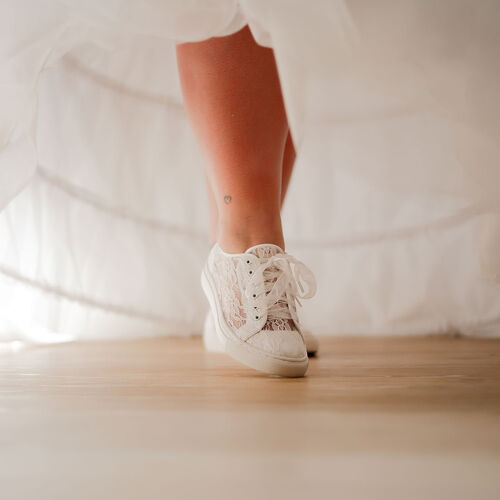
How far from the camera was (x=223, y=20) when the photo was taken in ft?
1.82

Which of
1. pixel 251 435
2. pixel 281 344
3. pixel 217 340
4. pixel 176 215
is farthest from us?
pixel 176 215

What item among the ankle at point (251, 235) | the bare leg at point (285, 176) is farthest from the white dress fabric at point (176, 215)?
the ankle at point (251, 235)

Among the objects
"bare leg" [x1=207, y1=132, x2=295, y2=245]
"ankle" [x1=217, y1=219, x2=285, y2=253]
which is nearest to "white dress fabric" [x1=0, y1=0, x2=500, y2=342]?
"bare leg" [x1=207, y1=132, x2=295, y2=245]

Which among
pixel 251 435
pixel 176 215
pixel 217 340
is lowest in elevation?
pixel 176 215

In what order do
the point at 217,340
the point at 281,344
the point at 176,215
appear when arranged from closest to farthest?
the point at 281,344
the point at 217,340
the point at 176,215

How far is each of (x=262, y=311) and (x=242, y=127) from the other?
0.69ft

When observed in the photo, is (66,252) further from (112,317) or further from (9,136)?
(9,136)

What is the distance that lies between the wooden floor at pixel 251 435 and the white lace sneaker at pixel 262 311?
25 mm

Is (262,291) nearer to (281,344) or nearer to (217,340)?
(281,344)

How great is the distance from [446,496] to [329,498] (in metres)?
0.05

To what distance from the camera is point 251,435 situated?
0.33 meters

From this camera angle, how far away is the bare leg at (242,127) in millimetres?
658

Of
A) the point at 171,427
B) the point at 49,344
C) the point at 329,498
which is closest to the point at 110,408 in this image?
the point at 171,427

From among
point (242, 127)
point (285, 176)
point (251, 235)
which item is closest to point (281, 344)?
point (251, 235)
